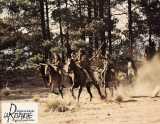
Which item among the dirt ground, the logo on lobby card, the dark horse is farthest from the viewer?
the dark horse

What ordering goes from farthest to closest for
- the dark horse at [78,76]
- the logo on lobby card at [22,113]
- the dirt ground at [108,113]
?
the dark horse at [78,76] < the dirt ground at [108,113] < the logo on lobby card at [22,113]

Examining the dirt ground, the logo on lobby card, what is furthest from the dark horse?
the logo on lobby card

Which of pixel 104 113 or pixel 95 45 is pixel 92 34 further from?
pixel 104 113

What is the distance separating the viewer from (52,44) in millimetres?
38531

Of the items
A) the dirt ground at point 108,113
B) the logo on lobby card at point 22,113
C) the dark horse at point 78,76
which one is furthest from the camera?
the dark horse at point 78,76

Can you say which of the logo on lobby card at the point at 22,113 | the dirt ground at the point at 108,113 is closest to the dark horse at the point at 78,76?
the dirt ground at the point at 108,113

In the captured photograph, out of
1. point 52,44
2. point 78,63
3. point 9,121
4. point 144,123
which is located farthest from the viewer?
point 52,44

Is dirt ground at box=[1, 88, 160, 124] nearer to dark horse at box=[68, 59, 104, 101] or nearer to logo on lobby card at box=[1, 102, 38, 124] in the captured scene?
dark horse at box=[68, 59, 104, 101]

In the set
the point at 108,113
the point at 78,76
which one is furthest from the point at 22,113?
the point at 78,76

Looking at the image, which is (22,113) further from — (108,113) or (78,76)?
(78,76)

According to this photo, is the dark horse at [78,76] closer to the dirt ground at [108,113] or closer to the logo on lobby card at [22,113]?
the dirt ground at [108,113]

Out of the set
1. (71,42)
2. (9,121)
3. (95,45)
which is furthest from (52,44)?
(9,121)

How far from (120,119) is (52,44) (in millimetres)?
21086

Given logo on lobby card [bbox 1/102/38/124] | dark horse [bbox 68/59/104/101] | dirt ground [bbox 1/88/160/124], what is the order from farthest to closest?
dark horse [bbox 68/59/104/101], dirt ground [bbox 1/88/160/124], logo on lobby card [bbox 1/102/38/124]
